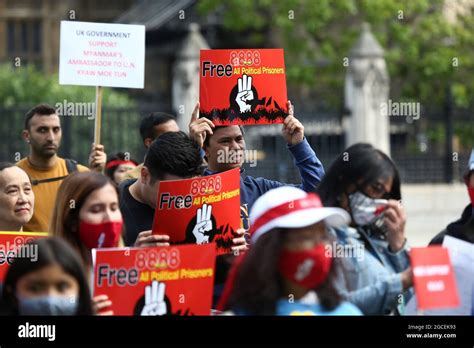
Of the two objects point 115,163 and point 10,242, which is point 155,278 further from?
point 115,163

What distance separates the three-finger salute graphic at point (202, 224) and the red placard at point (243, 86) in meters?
1.00

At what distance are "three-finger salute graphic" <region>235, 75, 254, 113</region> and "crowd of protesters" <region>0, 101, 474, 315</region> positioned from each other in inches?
7.7

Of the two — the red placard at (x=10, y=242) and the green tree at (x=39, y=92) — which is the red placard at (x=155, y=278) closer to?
the red placard at (x=10, y=242)

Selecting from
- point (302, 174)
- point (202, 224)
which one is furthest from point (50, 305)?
point (302, 174)

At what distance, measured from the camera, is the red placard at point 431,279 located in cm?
575

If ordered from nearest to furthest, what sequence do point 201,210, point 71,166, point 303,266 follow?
point 303,266, point 201,210, point 71,166

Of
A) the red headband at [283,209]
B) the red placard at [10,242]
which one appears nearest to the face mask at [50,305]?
the red headband at [283,209]

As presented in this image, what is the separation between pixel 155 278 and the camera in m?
6.14

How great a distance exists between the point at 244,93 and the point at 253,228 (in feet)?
9.32

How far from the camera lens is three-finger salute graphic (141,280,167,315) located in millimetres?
6133

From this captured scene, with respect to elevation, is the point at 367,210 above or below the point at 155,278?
above

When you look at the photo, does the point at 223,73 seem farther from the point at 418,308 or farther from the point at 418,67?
the point at 418,67
